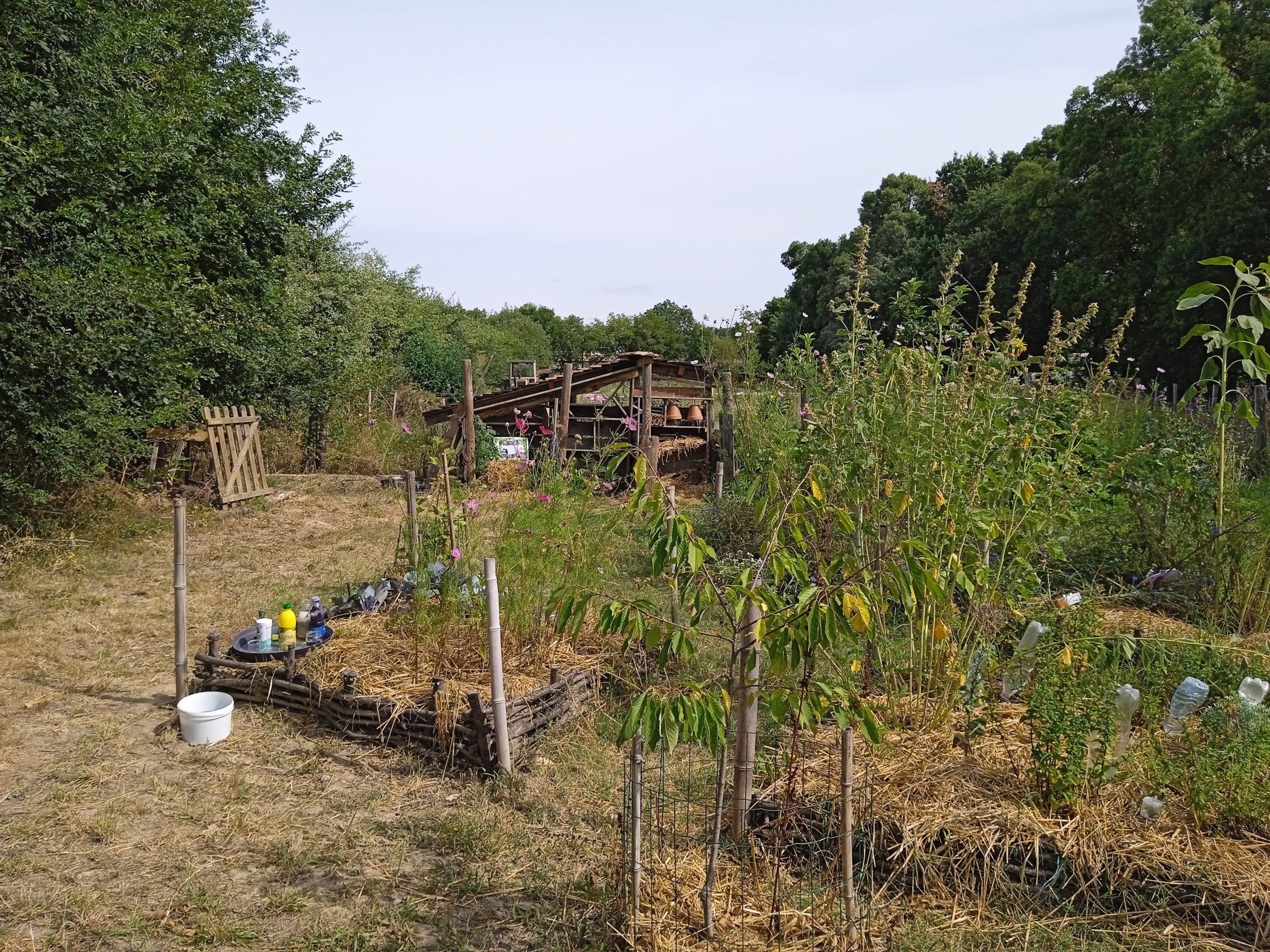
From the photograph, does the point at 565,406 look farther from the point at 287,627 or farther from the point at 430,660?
the point at 430,660

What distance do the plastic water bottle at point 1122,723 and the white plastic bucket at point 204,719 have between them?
3.94 meters

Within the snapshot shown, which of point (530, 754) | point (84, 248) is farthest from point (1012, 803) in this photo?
point (84, 248)

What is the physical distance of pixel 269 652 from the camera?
4910 millimetres

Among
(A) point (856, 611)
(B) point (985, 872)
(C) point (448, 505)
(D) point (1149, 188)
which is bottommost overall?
(B) point (985, 872)

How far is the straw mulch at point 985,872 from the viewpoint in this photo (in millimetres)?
2553

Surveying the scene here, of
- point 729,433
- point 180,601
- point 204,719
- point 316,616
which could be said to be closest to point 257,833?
point 204,719

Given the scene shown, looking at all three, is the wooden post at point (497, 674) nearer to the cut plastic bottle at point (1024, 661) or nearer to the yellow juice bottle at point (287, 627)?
the yellow juice bottle at point (287, 627)

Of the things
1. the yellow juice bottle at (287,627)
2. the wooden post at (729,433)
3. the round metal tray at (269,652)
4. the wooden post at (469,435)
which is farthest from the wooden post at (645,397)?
the yellow juice bottle at (287,627)

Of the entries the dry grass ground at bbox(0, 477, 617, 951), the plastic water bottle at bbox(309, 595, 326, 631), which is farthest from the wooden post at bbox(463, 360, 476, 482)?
the dry grass ground at bbox(0, 477, 617, 951)

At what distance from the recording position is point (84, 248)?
761cm

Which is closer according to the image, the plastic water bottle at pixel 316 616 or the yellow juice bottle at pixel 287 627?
the yellow juice bottle at pixel 287 627

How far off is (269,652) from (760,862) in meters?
3.24

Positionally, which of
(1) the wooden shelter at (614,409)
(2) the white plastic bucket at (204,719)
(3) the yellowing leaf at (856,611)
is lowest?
(2) the white plastic bucket at (204,719)

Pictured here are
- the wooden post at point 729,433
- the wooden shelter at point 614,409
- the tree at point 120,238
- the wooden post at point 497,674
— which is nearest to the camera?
the wooden post at point 497,674
